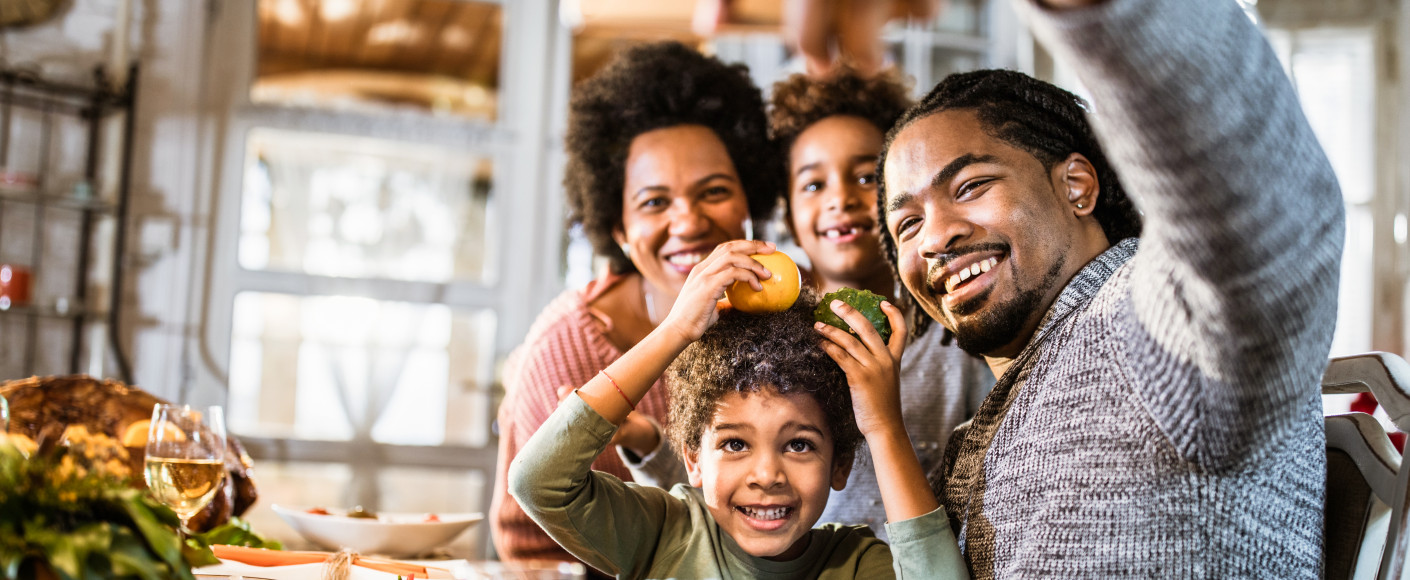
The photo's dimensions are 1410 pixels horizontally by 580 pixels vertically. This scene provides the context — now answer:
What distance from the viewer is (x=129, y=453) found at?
5.66 feet

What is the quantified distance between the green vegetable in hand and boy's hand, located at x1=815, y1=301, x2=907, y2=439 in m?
0.01

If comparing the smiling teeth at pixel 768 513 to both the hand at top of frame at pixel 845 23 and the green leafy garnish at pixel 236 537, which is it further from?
the green leafy garnish at pixel 236 537

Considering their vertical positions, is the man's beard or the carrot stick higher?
the man's beard

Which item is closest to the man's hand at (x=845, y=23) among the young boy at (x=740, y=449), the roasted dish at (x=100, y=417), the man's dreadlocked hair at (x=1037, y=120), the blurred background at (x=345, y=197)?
the man's dreadlocked hair at (x=1037, y=120)

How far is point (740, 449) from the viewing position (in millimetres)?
1492

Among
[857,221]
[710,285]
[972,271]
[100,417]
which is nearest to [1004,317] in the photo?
[972,271]

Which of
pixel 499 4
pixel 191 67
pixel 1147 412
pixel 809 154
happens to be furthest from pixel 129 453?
pixel 499 4

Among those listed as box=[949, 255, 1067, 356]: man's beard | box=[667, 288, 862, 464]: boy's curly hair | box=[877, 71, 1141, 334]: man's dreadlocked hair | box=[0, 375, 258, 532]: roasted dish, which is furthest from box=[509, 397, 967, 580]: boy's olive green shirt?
box=[0, 375, 258, 532]: roasted dish

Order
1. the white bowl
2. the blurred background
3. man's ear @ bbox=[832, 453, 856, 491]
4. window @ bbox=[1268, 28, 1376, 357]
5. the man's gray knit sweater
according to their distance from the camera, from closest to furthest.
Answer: the man's gray knit sweater, man's ear @ bbox=[832, 453, 856, 491], the white bowl, the blurred background, window @ bbox=[1268, 28, 1376, 357]

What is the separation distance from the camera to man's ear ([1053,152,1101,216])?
4.73ft

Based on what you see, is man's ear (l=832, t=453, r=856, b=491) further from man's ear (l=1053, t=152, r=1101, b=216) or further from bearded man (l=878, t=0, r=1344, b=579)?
man's ear (l=1053, t=152, r=1101, b=216)

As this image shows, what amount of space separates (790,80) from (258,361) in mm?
3210

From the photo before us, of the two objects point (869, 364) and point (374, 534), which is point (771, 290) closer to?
point (869, 364)

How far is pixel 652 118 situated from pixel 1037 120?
3.31ft
